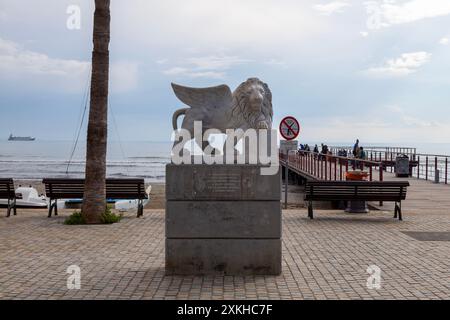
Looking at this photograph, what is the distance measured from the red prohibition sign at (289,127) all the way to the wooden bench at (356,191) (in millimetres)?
3849

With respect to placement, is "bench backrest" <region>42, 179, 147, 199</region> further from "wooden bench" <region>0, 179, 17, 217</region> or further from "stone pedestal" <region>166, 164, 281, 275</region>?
"stone pedestal" <region>166, 164, 281, 275</region>

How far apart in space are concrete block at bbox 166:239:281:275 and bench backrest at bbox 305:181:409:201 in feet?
Answer: 17.8

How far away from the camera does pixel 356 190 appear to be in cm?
1268

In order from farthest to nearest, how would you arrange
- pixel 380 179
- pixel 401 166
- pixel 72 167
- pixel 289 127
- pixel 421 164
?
pixel 72 167 → pixel 421 164 → pixel 401 166 → pixel 289 127 → pixel 380 179

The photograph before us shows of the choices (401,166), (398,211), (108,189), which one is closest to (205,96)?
(108,189)

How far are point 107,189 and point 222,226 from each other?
21.0 feet

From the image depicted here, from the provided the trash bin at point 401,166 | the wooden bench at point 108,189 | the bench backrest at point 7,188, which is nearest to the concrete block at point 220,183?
the wooden bench at point 108,189

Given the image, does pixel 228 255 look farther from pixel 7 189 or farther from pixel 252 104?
pixel 7 189

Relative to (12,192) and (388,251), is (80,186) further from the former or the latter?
(388,251)

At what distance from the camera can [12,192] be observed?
13.1 meters

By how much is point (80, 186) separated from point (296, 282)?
7.54 m

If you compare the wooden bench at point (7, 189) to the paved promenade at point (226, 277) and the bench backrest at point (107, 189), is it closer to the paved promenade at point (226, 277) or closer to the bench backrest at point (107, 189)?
the bench backrest at point (107, 189)

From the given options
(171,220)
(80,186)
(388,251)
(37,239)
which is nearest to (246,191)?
(171,220)

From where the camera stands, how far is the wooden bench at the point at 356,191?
41.0 ft
